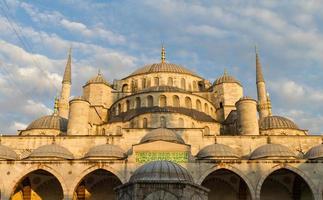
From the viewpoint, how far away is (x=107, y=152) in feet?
67.2

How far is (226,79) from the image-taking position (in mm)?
31219

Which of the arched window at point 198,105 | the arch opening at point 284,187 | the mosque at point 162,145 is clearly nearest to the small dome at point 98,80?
the mosque at point 162,145

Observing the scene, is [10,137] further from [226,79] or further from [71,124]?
[226,79]

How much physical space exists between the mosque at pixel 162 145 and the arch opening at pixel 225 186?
0.06 metres

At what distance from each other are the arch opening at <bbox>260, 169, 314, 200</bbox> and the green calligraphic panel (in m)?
5.47

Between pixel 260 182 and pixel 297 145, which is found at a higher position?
pixel 297 145

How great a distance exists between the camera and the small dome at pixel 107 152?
20.4 metres

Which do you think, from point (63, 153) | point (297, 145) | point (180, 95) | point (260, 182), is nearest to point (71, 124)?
point (63, 153)

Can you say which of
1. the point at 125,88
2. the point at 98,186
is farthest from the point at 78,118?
the point at 125,88

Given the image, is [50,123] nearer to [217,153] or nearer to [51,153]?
[51,153]

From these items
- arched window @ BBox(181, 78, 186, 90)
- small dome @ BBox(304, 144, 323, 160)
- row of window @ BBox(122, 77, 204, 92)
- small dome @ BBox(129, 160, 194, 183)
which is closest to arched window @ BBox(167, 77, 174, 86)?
row of window @ BBox(122, 77, 204, 92)

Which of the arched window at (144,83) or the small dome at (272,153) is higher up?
the arched window at (144,83)

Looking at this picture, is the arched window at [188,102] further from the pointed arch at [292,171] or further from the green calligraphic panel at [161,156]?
the pointed arch at [292,171]

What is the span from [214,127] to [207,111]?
106 inches
